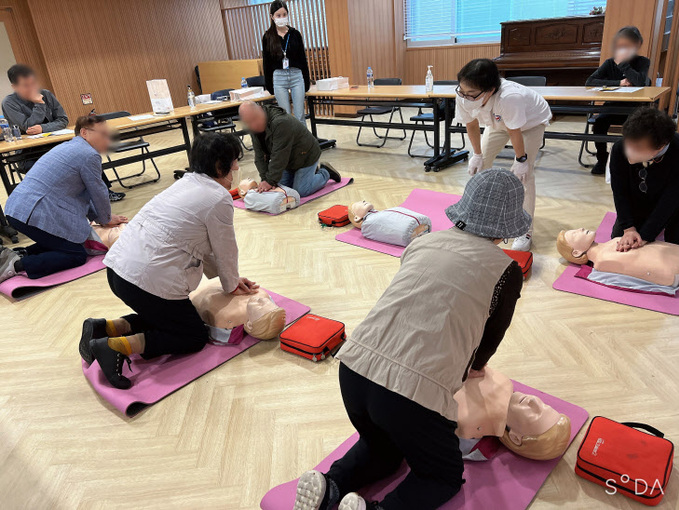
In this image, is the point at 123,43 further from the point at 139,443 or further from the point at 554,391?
the point at 554,391

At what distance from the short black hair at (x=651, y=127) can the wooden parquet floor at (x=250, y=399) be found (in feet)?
2.94

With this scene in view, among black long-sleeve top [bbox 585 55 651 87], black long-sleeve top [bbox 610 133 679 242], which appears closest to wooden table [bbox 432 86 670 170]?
black long-sleeve top [bbox 585 55 651 87]

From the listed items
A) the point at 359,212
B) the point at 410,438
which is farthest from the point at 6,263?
the point at 410,438

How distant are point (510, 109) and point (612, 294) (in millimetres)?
1236

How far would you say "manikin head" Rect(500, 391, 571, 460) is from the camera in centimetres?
172

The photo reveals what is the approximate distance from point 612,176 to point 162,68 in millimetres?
8967

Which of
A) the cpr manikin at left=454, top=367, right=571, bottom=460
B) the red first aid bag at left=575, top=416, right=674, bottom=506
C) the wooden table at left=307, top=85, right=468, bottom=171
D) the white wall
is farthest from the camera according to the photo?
the white wall

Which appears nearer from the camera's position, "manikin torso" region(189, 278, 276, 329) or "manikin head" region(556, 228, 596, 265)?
"manikin torso" region(189, 278, 276, 329)

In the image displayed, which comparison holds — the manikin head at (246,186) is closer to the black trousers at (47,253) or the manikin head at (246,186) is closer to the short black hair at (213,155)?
the black trousers at (47,253)

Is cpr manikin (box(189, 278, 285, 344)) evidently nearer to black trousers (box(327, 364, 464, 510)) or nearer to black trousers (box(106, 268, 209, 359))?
black trousers (box(106, 268, 209, 359))

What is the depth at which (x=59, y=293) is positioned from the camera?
3363 mm

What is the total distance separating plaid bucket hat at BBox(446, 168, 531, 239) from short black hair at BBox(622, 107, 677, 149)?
1499 millimetres

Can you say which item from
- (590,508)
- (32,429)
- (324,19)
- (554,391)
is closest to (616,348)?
(554,391)

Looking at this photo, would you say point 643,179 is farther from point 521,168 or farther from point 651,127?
point 521,168
